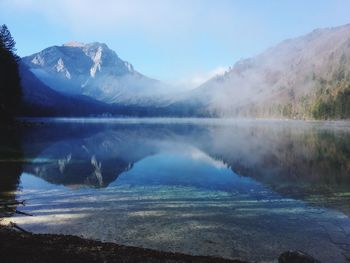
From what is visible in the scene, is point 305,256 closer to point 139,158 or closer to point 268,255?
point 268,255

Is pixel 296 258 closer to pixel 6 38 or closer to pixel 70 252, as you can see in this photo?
pixel 70 252

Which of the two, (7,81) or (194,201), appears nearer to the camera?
(194,201)

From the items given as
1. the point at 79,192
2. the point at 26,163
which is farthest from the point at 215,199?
the point at 26,163

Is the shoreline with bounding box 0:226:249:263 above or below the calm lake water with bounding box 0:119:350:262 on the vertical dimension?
above

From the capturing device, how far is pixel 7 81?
110 m

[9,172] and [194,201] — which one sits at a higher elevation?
[9,172]

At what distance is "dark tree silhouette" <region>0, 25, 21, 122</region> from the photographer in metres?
108

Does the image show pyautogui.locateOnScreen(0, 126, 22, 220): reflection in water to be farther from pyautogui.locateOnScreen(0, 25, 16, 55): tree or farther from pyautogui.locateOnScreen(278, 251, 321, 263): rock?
pyautogui.locateOnScreen(0, 25, 16, 55): tree

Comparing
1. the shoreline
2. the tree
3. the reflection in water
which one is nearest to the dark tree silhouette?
the tree

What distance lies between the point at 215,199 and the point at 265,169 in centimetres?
1862

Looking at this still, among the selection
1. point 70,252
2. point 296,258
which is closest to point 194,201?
point 296,258

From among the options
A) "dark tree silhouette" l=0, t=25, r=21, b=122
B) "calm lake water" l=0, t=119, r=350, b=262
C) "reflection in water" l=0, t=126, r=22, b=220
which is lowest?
"calm lake water" l=0, t=119, r=350, b=262

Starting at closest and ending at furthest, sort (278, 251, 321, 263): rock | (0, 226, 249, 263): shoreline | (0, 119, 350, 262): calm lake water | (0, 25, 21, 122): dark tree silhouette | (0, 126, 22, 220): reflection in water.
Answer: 1. (0, 226, 249, 263): shoreline
2. (278, 251, 321, 263): rock
3. (0, 119, 350, 262): calm lake water
4. (0, 126, 22, 220): reflection in water
5. (0, 25, 21, 122): dark tree silhouette

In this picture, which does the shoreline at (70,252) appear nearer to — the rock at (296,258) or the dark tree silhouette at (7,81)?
the rock at (296,258)
